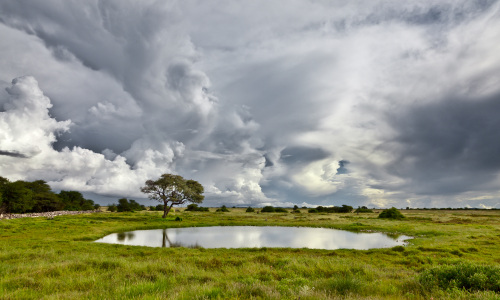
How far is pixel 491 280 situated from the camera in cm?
841

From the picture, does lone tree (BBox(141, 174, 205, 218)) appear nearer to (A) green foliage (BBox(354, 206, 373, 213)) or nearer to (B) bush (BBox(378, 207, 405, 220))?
(B) bush (BBox(378, 207, 405, 220))

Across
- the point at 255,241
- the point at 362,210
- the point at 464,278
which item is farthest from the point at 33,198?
the point at 362,210

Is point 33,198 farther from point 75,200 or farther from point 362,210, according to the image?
point 362,210

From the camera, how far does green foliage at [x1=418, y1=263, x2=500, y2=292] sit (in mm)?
8258

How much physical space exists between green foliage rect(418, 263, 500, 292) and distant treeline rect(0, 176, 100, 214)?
345 ft

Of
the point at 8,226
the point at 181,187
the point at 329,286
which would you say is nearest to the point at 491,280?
the point at 329,286

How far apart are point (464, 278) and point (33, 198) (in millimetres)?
127061

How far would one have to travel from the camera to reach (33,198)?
94500 millimetres

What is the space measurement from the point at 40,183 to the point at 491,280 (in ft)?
476

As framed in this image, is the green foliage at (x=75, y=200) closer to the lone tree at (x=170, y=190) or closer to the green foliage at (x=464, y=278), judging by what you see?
the lone tree at (x=170, y=190)

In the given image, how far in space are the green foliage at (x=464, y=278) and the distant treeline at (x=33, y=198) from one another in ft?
A: 345

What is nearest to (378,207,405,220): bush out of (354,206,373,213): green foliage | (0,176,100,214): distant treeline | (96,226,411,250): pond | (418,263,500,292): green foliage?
(96,226,411,250): pond

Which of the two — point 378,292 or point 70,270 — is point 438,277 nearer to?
point 378,292

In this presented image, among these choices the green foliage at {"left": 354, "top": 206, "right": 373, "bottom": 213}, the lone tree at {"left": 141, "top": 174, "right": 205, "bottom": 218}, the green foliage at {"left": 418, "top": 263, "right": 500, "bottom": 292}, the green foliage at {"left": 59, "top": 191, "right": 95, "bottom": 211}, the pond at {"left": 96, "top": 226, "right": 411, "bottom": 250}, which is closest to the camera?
the green foliage at {"left": 418, "top": 263, "right": 500, "bottom": 292}
